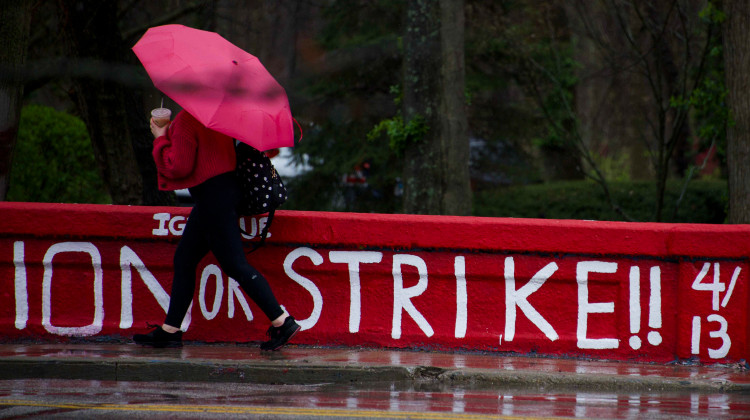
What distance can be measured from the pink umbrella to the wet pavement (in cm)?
152

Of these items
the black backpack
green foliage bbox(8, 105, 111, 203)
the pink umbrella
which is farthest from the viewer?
green foliage bbox(8, 105, 111, 203)

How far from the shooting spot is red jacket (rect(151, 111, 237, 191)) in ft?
18.3

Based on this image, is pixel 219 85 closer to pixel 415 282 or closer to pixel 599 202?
pixel 415 282

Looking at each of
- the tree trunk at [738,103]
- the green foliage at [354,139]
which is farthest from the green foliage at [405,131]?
the green foliage at [354,139]

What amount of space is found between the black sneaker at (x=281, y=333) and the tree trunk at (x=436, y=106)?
4723mm

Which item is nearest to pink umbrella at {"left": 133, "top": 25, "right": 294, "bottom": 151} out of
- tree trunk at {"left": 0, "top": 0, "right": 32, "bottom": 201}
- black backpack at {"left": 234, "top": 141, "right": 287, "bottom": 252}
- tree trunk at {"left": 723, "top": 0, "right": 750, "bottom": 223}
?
black backpack at {"left": 234, "top": 141, "right": 287, "bottom": 252}

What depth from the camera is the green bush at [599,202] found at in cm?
1539

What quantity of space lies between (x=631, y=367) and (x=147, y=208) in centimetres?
363

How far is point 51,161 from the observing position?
12.0m

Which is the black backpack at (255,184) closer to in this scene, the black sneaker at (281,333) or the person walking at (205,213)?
the person walking at (205,213)

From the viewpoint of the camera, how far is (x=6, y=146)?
7586 millimetres

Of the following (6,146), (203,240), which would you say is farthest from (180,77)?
(6,146)

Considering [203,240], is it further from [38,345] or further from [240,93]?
[38,345]

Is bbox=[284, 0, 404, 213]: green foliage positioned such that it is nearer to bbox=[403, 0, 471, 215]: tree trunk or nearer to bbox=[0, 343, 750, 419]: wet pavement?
bbox=[403, 0, 471, 215]: tree trunk
